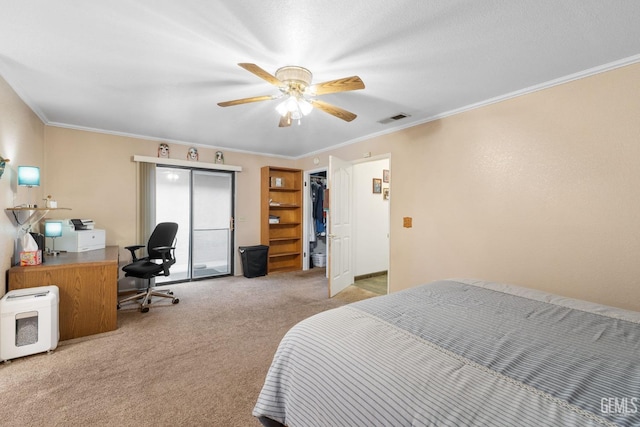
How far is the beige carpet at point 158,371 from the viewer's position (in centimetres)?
165

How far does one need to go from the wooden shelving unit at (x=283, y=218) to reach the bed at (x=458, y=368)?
4.12 meters

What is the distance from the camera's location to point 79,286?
8.62 feet

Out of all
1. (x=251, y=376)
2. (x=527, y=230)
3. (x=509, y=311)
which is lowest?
(x=251, y=376)

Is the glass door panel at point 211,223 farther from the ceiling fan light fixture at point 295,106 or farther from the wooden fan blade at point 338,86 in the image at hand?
the wooden fan blade at point 338,86

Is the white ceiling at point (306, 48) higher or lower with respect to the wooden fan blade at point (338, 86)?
higher

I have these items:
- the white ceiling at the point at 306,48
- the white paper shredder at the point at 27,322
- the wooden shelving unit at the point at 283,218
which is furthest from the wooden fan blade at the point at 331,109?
the wooden shelving unit at the point at 283,218

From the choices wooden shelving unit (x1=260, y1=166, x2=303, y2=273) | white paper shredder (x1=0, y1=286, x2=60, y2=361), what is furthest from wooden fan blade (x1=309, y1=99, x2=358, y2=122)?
wooden shelving unit (x1=260, y1=166, x2=303, y2=273)

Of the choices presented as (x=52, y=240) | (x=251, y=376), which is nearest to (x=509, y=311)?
(x=251, y=376)

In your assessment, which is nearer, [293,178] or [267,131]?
[267,131]

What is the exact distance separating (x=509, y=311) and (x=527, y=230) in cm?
141

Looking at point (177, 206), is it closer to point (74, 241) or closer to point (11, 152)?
point (74, 241)

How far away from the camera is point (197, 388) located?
189 centimetres

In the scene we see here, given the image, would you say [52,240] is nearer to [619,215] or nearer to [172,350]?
[172,350]

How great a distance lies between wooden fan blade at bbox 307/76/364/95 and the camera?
1846 mm
